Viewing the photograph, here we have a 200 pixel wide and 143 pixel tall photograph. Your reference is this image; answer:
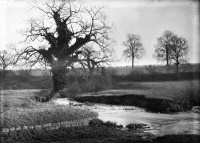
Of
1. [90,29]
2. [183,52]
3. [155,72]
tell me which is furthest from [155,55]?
[90,29]

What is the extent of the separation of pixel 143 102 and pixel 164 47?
17.9 meters

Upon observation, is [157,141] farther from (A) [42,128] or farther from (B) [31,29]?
(B) [31,29]

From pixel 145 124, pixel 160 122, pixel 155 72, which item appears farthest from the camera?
pixel 155 72

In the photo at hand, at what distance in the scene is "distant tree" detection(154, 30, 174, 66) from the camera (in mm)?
45938

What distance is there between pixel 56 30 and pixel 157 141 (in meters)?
13.5

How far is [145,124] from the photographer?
68.2 ft

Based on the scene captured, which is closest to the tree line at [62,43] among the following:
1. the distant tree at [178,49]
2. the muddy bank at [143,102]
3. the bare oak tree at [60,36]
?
the bare oak tree at [60,36]

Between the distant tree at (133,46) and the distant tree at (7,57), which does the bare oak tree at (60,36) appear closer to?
the distant tree at (7,57)

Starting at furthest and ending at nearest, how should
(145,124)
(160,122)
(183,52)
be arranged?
(183,52) → (160,122) → (145,124)

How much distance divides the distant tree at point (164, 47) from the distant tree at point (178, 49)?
2.44ft

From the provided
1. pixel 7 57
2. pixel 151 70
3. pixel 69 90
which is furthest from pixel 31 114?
pixel 151 70

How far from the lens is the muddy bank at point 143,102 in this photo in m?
31.2

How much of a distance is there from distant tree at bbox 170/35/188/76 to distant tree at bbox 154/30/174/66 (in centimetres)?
74

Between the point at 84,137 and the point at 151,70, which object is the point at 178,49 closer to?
the point at 151,70
